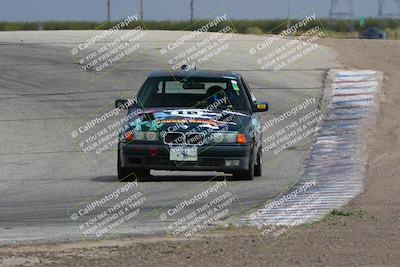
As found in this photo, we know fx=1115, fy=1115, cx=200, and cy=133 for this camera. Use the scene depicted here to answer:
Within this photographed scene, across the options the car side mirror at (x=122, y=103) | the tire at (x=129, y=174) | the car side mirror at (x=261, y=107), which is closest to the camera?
the tire at (x=129, y=174)

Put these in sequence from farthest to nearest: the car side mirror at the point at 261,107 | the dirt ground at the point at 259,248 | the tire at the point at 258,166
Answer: the tire at the point at 258,166
the car side mirror at the point at 261,107
the dirt ground at the point at 259,248

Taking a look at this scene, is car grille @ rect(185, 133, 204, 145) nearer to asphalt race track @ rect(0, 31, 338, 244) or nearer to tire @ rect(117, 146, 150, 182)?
asphalt race track @ rect(0, 31, 338, 244)

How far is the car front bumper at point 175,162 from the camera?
13.7 meters

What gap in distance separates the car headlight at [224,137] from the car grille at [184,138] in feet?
0.49

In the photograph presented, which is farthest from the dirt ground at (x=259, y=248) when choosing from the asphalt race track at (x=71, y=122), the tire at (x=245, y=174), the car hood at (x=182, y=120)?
the car hood at (x=182, y=120)

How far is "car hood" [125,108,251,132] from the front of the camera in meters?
13.8

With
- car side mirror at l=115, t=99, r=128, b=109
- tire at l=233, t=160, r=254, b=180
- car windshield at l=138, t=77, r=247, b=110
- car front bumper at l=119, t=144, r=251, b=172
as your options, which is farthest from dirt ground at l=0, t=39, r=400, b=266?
car side mirror at l=115, t=99, r=128, b=109

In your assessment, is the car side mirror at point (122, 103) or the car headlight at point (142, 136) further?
the car side mirror at point (122, 103)

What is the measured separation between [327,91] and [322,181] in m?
11.8

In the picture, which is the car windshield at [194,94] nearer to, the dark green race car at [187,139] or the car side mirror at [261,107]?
the dark green race car at [187,139]

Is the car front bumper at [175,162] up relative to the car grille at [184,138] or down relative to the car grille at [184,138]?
down

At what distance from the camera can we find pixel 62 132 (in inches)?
827

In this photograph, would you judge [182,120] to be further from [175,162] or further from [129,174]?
[129,174]

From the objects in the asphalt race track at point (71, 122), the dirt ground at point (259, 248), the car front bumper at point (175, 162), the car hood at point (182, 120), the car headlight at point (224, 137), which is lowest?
the asphalt race track at point (71, 122)
